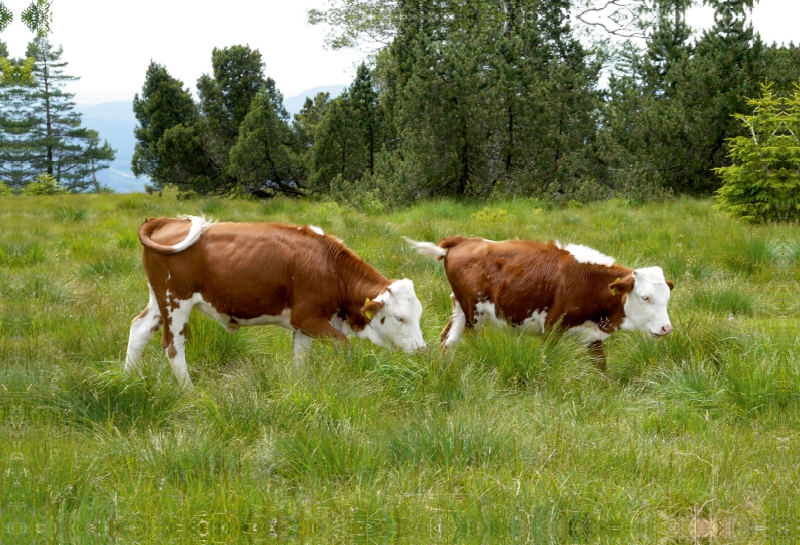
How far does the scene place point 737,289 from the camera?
7.59 metres

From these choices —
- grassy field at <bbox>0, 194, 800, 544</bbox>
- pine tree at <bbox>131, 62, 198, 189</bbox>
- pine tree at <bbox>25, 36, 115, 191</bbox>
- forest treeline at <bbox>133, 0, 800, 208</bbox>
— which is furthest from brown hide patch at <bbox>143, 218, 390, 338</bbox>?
pine tree at <bbox>25, 36, 115, 191</bbox>

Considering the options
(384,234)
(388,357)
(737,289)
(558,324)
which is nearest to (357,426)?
(388,357)

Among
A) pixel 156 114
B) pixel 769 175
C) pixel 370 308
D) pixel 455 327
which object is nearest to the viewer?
pixel 370 308

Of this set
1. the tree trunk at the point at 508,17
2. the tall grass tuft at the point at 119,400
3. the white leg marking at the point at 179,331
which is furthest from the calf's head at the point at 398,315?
the tree trunk at the point at 508,17

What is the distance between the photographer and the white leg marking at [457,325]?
659 centimetres

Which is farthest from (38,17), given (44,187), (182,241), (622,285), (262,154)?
(44,187)

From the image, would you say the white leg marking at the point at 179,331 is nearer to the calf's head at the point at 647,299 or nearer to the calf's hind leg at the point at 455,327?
the calf's hind leg at the point at 455,327

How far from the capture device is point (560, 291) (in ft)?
20.5

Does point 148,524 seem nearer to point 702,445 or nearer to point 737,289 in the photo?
point 702,445

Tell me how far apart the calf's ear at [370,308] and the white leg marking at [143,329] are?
1651 mm

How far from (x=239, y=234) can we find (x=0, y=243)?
237 inches

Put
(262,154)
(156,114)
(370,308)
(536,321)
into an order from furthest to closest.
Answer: (156,114) < (262,154) < (536,321) < (370,308)

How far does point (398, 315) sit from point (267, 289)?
99 cm

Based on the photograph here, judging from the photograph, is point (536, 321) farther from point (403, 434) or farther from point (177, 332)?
point (177, 332)
